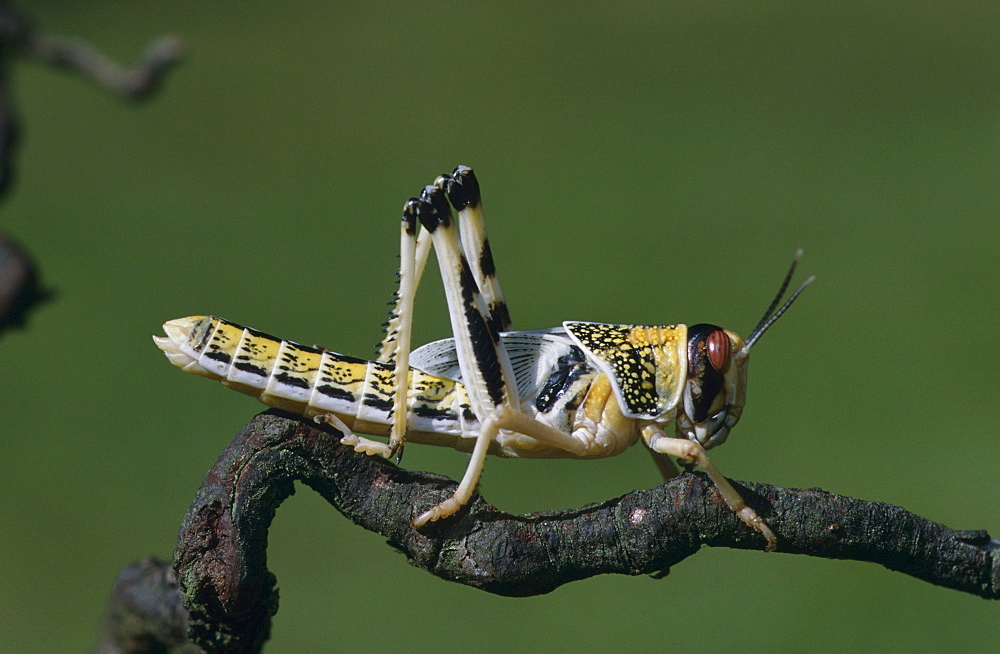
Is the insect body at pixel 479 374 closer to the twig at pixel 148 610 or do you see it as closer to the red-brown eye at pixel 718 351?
the red-brown eye at pixel 718 351

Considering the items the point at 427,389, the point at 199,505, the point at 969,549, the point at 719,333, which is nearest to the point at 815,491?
the point at 969,549

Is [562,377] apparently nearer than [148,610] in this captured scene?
No

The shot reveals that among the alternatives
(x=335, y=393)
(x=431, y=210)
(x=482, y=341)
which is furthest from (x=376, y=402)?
(x=431, y=210)

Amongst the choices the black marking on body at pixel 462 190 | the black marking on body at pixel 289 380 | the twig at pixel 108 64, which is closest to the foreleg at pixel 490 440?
the black marking on body at pixel 289 380

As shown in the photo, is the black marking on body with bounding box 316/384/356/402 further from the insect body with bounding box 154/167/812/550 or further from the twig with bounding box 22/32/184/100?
the twig with bounding box 22/32/184/100

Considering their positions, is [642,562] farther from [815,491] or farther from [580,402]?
[580,402]

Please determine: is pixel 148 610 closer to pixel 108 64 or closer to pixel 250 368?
pixel 250 368
